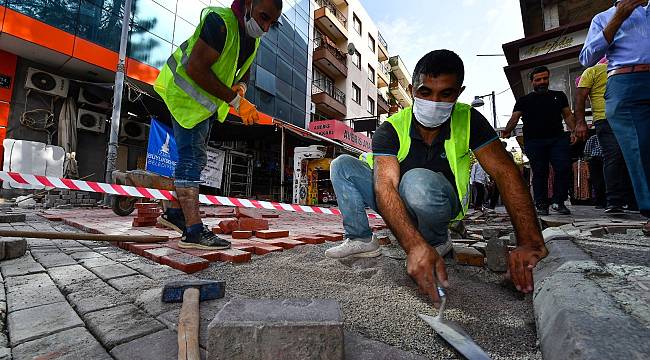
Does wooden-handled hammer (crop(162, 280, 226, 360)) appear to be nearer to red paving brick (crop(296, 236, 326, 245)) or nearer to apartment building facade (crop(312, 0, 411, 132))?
red paving brick (crop(296, 236, 326, 245))

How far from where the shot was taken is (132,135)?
388 inches

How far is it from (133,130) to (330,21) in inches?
561

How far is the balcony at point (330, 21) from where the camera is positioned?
1878 centimetres

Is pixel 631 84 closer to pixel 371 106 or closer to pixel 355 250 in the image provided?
pixel 355 250

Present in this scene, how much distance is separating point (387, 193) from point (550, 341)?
3.09 ft

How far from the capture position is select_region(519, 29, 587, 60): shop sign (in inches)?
373

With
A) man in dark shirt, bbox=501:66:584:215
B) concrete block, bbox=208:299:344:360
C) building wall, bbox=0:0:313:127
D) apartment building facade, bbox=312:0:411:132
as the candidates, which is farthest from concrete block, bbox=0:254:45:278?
apartment building facade, bbox=312:0:411:132

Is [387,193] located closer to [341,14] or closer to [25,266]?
[25,266]

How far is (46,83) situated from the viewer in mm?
8086

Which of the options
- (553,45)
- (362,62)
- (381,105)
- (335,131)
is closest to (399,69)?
(381,105)

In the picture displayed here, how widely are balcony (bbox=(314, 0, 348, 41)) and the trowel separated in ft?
67.2

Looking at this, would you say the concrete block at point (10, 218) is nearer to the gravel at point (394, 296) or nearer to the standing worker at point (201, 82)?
the standing worker at point (201, 82)

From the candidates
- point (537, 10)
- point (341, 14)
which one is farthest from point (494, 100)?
point (341, 14)

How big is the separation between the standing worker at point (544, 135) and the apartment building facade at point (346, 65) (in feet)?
44.7
